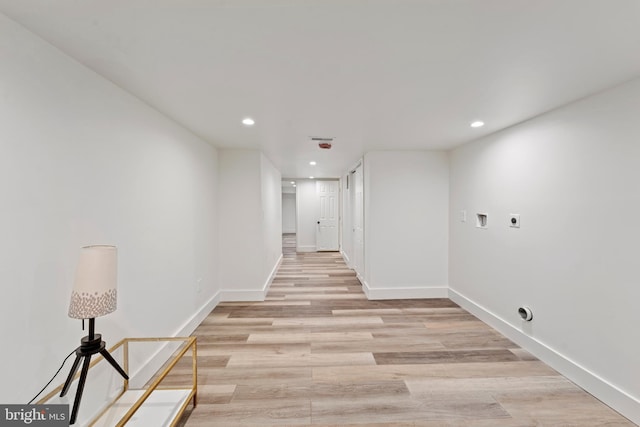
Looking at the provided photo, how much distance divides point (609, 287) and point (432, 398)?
4.89 feet

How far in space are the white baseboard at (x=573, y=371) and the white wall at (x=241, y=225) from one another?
3.04 meters

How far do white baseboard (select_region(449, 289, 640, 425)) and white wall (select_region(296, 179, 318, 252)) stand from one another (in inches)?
217

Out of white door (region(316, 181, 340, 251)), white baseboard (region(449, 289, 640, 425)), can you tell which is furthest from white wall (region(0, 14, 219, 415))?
white door (region(316, 181, 340, 251))

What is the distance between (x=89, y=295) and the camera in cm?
121

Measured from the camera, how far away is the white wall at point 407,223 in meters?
3.92

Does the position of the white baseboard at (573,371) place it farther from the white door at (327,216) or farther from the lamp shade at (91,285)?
the white door at (327,216)

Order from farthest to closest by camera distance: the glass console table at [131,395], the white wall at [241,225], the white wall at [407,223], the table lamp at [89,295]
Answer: the white wall at [407,223] → the white wall at [241,225] → the glass console table at [131,395] → the table lamp at [89,295]

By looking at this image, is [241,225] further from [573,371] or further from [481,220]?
[573,371]

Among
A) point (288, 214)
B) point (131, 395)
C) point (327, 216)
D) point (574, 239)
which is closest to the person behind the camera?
point (131, 395)

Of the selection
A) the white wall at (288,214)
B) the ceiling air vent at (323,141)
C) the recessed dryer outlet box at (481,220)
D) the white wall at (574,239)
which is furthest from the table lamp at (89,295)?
the white wall at (288,214)

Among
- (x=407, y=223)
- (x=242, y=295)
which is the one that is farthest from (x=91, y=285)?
(x=407, y=223)

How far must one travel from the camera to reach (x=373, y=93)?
1845mm

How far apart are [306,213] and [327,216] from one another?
2.21 feet

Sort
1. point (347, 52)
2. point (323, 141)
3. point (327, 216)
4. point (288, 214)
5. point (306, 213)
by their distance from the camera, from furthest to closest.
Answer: point (288, 214)
point (306, 213)
point (327, 216)
point (323, 141)
point (347, 52)
